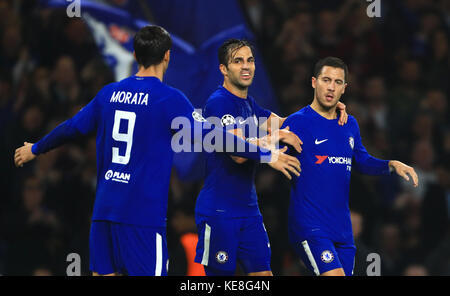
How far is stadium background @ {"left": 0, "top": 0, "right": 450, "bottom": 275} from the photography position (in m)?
8.18

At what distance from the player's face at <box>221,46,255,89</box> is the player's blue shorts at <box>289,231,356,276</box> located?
1.18 m

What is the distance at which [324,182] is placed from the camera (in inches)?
214

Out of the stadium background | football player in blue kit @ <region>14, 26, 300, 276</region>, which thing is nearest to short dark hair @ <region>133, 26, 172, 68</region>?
football player in blue kit @ <region>14, 26, 300, 276</region>

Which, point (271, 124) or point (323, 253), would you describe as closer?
point (323, 253)

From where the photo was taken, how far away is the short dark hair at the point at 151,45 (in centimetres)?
478

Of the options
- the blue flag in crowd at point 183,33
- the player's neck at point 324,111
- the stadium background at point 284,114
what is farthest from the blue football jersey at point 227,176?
the blue flag in crowd at point 183,33

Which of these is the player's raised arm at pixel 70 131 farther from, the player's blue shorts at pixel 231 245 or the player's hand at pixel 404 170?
the player's hand at pixel 404 170

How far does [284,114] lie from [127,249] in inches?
184

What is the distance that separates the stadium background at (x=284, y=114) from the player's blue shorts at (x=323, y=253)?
1.77 meters

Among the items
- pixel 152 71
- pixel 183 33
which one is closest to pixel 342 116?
pixel 152 71

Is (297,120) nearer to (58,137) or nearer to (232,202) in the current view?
(232,202)

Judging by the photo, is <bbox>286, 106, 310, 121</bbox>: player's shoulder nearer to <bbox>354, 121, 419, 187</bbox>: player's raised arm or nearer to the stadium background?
<bbox>354, 121, 419, 187</bbox>: player's raised arm
